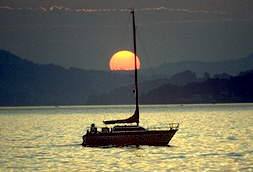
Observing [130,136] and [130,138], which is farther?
[130,138]

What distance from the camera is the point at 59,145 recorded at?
112 metres

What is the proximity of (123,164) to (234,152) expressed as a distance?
20.6 meters

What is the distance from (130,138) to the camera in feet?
317

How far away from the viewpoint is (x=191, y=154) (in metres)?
89.9

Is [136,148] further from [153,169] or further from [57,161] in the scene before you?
[153,169]

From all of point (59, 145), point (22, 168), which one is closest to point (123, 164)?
point (22, 168)

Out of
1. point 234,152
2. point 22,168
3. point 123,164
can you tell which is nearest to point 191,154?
point 234,152

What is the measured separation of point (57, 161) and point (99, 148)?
56.5 ft

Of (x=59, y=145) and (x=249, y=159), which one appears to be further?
(x=59, y=145)

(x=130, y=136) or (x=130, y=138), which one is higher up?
(x=130, y=136)

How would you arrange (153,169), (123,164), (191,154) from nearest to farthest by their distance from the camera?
(153,169) < (123,164) < (191,154)

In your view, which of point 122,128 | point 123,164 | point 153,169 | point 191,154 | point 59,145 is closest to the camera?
point 153,169

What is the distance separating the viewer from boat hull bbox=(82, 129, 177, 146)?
96625 millimetres

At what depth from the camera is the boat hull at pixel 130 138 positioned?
96625 mm
